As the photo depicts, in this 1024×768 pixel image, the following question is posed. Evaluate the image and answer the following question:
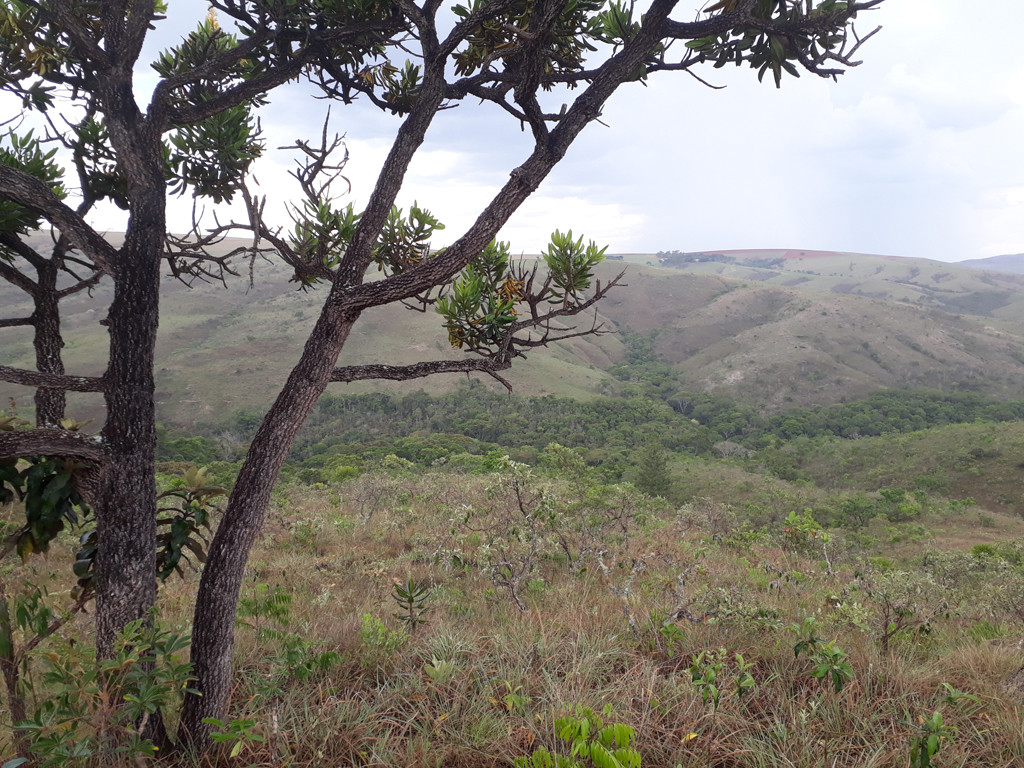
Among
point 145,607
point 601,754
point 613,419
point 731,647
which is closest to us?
point 601,754

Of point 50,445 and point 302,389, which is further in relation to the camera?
point 302,389

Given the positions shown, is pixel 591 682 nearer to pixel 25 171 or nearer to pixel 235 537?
pixel 235 537

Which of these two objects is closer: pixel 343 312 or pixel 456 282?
pixel 343 312

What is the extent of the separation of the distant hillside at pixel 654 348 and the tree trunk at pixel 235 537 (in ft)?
190

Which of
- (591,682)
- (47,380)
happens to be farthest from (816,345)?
(47,380)

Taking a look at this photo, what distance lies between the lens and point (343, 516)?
1007 centimetres

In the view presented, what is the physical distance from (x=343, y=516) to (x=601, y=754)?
9083 millimetres

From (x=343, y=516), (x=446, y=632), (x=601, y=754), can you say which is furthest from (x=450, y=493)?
(x=601, y=754)

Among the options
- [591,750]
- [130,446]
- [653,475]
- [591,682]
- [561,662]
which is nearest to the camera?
[591,750]

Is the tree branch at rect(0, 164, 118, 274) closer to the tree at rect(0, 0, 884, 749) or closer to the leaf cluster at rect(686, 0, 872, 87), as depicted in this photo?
the tree at rect(0, 0, 884, 749)

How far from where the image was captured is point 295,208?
3016 millimetres

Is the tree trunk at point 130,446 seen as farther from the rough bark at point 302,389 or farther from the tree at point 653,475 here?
the tree at point 653,475

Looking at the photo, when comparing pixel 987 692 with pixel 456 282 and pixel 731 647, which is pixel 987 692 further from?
pixel 456 282

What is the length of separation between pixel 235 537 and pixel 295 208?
1900 mm
